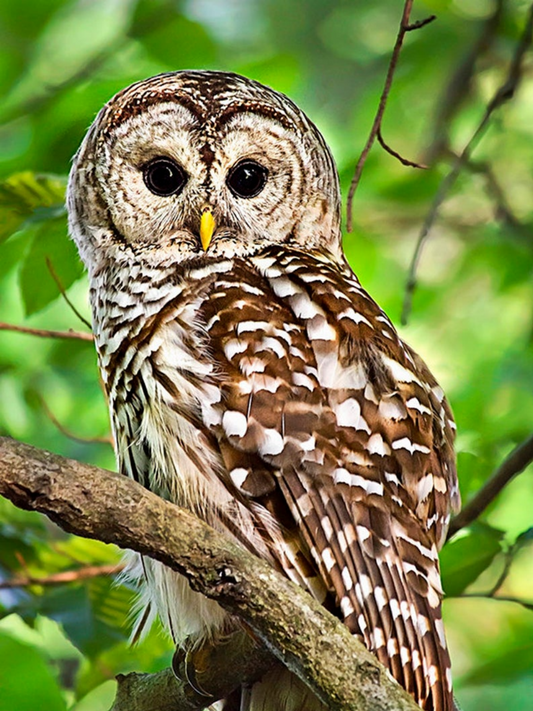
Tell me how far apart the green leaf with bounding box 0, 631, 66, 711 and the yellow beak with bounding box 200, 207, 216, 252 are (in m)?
1.09

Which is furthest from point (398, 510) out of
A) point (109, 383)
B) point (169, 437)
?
point (109, 383)

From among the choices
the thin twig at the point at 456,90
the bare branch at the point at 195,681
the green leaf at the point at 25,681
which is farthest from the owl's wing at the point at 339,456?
the thin twig at the point at 456,90

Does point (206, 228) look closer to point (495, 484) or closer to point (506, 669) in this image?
point (495, 484)

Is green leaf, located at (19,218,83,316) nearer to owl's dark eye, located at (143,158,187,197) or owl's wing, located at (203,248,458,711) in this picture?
owl's dark eye, located at (143,158,187,197)

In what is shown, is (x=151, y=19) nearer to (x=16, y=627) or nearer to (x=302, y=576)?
(x=302, y=576)

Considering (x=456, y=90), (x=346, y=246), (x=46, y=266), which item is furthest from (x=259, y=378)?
(x=456, y=90)

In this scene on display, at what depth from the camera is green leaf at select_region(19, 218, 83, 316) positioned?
2.90 metres

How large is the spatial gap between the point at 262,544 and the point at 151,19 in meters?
2.03

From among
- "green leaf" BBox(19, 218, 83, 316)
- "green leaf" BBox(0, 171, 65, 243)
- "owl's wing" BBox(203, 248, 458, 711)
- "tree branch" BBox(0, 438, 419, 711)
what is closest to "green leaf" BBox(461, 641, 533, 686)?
"owl's wing" BBox(203, 248, 458, 711)

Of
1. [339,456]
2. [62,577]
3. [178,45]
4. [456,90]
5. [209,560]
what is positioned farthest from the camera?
[456,90]

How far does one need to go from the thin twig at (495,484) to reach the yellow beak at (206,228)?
952 millimetres

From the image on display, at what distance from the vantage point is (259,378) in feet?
8.06

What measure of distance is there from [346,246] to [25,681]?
198 centimetres

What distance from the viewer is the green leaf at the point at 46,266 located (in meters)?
2.90
